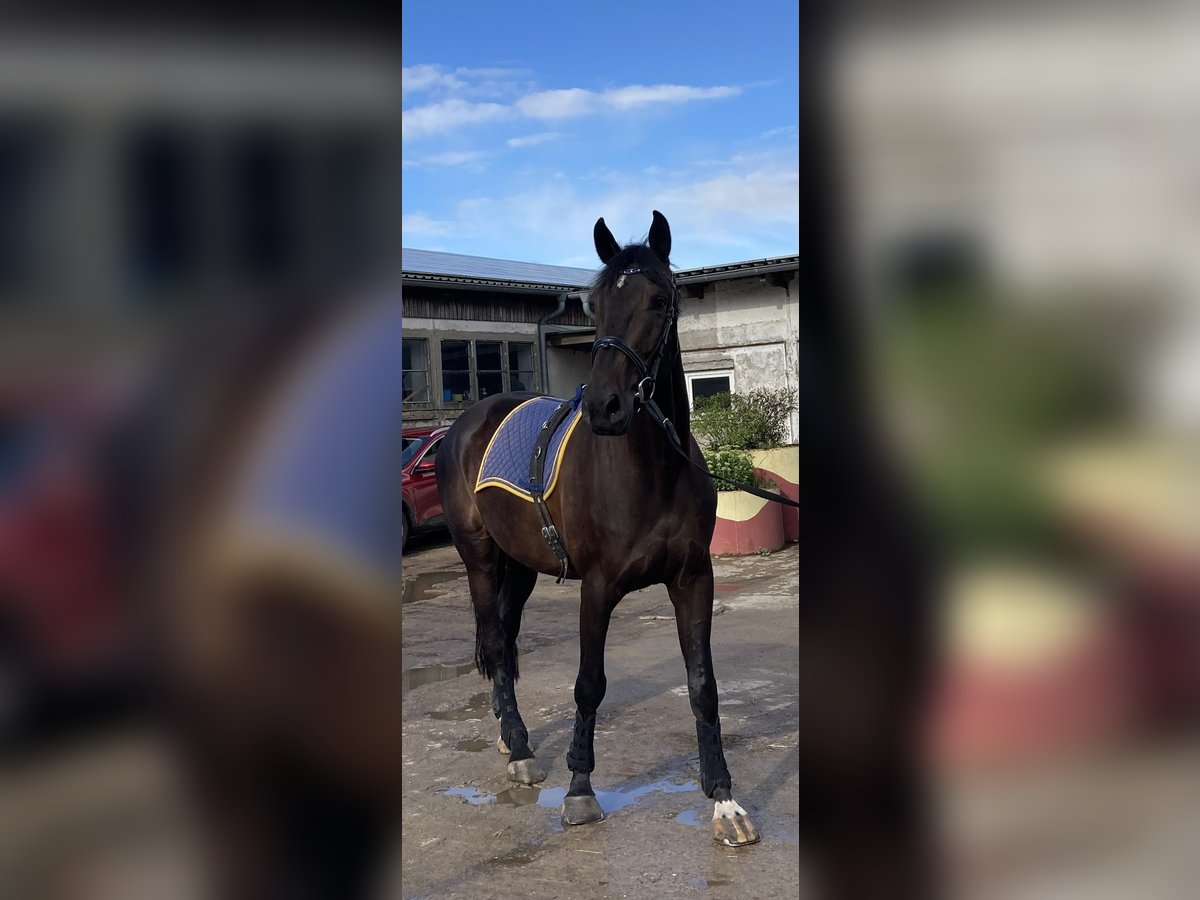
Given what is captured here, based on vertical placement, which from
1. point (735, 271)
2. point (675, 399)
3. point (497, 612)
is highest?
point (735, 271)

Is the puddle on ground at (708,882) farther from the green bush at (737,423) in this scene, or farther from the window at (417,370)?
the window at (417,370)

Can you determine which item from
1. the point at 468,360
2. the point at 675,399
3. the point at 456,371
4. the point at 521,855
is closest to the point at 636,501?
the point at 675,399

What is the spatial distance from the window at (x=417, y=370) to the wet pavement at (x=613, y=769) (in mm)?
8948

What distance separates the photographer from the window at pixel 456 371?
56.3ft

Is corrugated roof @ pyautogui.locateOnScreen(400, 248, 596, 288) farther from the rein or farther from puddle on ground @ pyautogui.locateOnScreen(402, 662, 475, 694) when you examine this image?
the rein

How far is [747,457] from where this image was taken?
1141cm

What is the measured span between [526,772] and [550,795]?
0.21 meters

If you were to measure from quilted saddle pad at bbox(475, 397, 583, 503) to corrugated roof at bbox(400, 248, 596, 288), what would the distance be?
11.7 m

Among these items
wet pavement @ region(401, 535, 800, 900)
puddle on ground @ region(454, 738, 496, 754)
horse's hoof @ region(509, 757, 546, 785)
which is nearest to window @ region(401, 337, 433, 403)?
wet pavement @ region(401, 535, 800, 900)

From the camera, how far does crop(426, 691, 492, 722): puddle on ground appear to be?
568cm

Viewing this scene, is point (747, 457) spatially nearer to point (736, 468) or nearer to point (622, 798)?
point (736, 468)
